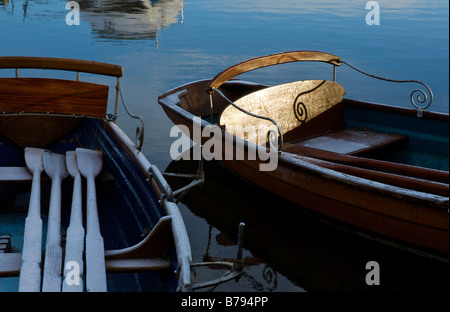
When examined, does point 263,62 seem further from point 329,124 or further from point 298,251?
point 298,251

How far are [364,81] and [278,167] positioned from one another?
24.5 feet

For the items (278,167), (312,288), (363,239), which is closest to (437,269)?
(363,239)

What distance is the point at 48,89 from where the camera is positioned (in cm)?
554

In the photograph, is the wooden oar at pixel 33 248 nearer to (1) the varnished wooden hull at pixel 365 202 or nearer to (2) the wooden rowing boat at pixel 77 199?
(2) the wooden rowing boat at pixel 77 199

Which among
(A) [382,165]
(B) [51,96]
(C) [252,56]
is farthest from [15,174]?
(C) [252,56]

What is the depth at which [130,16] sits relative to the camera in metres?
21.8

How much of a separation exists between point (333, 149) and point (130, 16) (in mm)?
17003

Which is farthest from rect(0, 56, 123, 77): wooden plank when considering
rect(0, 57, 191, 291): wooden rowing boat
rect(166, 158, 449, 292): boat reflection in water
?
rect(166, 158, 449, 292): boat reflection in water

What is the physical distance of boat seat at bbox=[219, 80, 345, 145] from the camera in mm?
6492

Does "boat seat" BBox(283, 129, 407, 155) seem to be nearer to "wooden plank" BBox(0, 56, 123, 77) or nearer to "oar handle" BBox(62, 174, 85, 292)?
"wooden plank" BBox(0, 56, 123, 77)

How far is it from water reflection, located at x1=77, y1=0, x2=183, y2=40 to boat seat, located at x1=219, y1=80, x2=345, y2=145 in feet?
35.5

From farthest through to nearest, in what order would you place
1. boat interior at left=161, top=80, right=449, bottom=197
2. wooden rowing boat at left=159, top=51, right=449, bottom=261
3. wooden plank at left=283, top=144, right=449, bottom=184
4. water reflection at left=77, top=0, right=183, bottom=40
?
water reflection at left=77, top=0, right=183, bottom=40
boat interior at left=161, top=80, right=449, bottom=197
wooden plank at left=283, top=144, right=449, bottom=184
wooden rowing boat at left=159, top=51, right=449, bottom=261

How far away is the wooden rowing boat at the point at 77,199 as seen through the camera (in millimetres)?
3475

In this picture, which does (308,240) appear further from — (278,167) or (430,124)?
(430,124)
